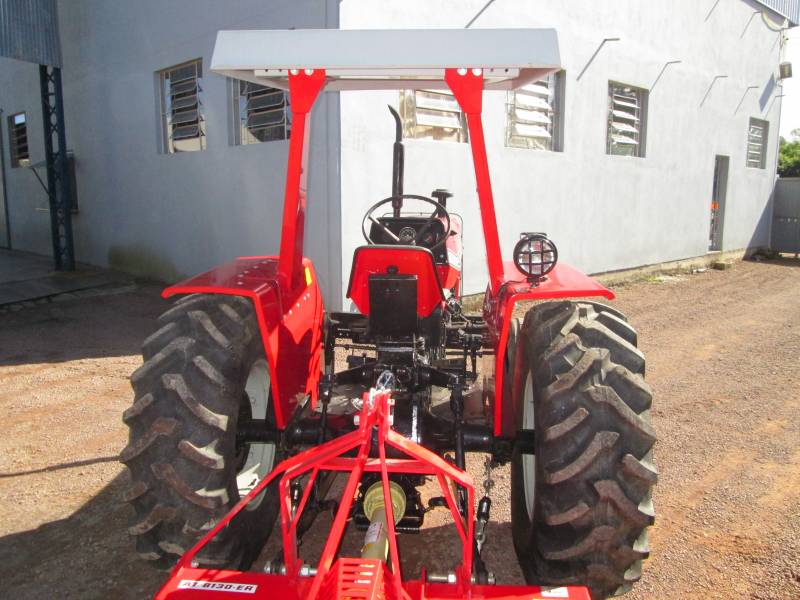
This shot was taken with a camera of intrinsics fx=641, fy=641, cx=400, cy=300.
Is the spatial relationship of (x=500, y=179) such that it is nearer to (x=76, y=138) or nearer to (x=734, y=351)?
(x=734, y=351)

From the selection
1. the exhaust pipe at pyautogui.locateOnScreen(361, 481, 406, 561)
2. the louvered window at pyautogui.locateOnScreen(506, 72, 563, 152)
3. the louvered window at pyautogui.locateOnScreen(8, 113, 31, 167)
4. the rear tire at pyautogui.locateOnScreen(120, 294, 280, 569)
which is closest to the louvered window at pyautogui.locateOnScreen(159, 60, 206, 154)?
the louvered window at pyautogui.locateOnScreen(506, 72, 563, 152)

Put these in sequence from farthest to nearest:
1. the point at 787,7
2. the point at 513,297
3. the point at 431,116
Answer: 1. the point at 787,7
2. the point at 431,116
3. the point at 513,297

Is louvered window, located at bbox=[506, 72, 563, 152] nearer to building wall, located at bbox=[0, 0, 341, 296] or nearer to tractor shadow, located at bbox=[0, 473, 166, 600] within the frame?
building wall, located at bbox=[0, 0, 341, 296]

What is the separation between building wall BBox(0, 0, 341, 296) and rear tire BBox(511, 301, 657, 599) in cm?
475

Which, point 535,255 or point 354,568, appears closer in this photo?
point 354,568

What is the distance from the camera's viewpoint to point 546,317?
248cm

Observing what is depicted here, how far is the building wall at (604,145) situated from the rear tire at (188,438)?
175 inches

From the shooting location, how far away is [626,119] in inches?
429

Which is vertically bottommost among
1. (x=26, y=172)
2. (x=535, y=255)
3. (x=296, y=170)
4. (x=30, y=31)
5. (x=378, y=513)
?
(x=378, y=513)

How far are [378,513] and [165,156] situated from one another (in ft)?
28.5

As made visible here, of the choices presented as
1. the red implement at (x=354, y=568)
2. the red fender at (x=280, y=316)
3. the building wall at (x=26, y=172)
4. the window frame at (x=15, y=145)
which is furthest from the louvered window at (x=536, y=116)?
the window frame at (x=15, y=145)

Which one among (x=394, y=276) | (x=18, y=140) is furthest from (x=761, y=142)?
(x=18, y=140)

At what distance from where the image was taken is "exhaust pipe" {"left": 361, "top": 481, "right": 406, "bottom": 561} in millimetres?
1774

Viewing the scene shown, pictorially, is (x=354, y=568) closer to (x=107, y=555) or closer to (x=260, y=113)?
(x=107, y=555)
